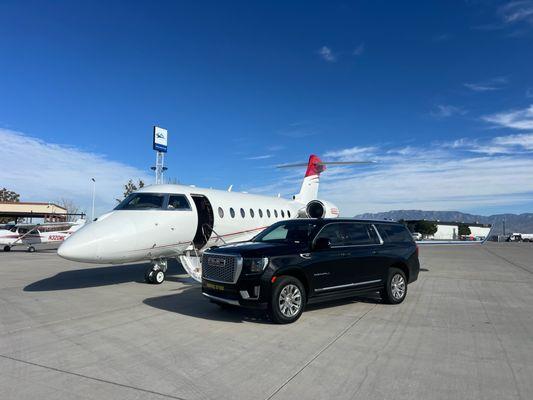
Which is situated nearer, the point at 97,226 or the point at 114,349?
the point at 114,349

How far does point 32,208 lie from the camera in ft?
200

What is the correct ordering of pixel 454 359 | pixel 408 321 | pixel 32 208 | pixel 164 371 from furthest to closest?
pixel 32 208 → pixel 408 321 → pixel 454 359 → pixel 164 371

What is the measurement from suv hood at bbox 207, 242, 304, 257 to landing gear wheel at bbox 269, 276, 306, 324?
0.46 metres

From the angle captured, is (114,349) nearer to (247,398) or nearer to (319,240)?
(247,398)

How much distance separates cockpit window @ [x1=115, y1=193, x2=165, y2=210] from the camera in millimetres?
11352

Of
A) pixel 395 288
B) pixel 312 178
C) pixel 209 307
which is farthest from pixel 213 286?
pixel 312 178

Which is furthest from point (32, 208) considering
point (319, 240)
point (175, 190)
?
point (319, 240)

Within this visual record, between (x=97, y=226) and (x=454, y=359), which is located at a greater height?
(x=97, y=226)

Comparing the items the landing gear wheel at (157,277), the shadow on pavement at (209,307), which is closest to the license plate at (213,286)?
the shadow on pavement at (209,307)

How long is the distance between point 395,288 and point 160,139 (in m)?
25.4

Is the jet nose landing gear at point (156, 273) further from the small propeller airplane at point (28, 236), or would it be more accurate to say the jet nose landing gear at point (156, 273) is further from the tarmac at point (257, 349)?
the small propeller airplane at point (28, 236)

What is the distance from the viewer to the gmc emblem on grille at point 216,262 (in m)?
7.74

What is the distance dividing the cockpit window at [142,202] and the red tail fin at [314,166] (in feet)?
45.1

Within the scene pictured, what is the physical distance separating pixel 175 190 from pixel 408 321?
24.2 feet
